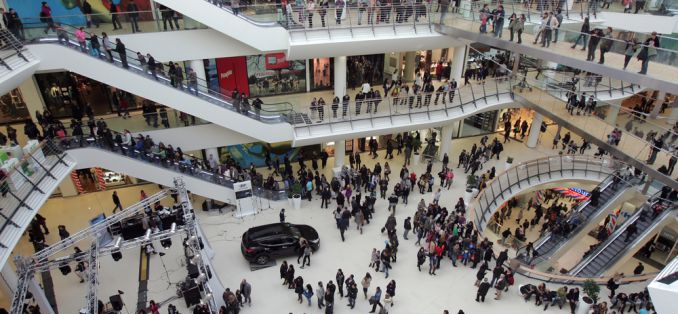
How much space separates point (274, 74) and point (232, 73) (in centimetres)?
197

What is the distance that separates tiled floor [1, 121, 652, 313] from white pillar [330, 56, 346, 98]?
15.8 feet

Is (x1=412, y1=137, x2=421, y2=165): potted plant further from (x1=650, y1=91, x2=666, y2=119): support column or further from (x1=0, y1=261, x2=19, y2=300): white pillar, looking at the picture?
(x1=0, y1=261, x2=19, y2=300): white pillar

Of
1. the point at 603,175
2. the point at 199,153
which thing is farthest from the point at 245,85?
the point at 603,175

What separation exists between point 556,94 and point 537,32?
5487mm

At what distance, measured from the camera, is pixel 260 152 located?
2139 centimetres

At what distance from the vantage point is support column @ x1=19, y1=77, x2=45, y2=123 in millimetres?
16422

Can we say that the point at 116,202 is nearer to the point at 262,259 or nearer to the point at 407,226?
the point at 262,259

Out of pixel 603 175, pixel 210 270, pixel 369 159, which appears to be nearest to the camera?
pixel 210 270

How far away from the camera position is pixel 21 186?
11547 mm

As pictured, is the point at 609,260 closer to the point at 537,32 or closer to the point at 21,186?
the point at 537,32

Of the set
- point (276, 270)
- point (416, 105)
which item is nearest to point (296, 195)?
point (276, 270)

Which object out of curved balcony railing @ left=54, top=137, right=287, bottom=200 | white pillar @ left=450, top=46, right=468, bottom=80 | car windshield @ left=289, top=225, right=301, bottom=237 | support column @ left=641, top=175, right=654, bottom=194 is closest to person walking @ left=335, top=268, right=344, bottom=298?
car windshield @ left=289, top=225, right=301, bottom=237

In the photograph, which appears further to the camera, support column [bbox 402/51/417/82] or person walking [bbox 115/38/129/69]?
support column [bbox 402/51/417/82]

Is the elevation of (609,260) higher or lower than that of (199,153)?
lower
